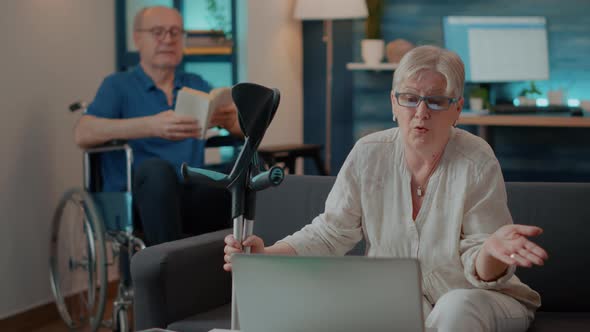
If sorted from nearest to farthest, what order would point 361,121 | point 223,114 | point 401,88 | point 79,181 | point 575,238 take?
point 401,88 < point 575,238 < point 223,114 < point 79,181 < point 361,121

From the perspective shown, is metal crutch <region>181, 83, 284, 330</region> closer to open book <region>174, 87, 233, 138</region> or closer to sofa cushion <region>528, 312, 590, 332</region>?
sofa cushion <region>528, 312, 590, 332</region>

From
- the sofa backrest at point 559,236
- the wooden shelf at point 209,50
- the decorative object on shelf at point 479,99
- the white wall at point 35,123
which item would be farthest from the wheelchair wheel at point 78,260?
the decorative object on shelf at point 479,99

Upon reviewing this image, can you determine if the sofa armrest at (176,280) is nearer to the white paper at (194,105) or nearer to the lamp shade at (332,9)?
the white paper at (194,105)

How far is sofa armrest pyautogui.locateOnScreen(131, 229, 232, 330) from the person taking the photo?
2.37m

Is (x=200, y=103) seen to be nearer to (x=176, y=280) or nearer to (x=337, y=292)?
(x=176, y=280)

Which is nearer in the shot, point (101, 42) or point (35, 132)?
point (35, 132)

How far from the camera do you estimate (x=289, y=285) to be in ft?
4.37

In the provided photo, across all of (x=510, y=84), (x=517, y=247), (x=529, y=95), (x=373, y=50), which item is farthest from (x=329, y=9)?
(x=517, y=247)

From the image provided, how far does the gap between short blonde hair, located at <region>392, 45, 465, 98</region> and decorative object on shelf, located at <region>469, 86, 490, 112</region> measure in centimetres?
325

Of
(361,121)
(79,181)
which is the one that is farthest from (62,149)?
(361,121)

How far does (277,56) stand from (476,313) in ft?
11.8

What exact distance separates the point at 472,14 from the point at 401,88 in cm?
353

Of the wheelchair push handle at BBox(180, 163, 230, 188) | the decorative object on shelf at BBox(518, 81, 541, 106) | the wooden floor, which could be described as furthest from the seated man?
the decorative object on shelf at BBox(518, 81, 541, 106)

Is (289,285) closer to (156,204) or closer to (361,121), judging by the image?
(156,204)
